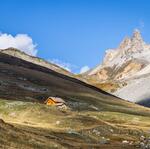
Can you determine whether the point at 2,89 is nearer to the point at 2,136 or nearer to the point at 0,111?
the point at 0,111

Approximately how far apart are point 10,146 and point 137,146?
106ft

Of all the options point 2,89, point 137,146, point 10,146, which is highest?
point 2,89

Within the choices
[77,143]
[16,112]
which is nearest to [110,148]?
[77,143]

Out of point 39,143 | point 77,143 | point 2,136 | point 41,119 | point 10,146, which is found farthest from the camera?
point 41,119

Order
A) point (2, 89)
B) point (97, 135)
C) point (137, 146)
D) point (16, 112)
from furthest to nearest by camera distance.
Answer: point (2, 89) < point (16, 112) < point (97, 135) < point (137, 146)

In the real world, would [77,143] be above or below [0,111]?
below

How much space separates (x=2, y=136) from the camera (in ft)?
182

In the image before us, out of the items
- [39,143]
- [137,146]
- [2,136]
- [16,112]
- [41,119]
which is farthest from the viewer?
[16,112]

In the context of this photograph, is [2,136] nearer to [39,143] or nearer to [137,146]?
[39,143]

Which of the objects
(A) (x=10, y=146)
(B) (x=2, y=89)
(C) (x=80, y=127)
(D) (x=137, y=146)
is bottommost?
(A) (x=10, y=146)

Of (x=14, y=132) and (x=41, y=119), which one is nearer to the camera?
(x=14, y=132)

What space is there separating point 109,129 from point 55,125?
1137cm

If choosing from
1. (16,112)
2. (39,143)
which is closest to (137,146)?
(39,143)

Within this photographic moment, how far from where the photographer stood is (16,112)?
120188 millimetres
